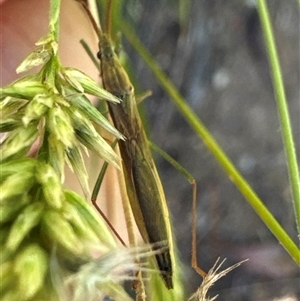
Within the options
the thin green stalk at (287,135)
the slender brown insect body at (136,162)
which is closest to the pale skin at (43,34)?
the slender brown insect body at (136,162)

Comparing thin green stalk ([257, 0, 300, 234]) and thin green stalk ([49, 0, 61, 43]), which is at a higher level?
thin green stalk ([49, 0, 61, 43])

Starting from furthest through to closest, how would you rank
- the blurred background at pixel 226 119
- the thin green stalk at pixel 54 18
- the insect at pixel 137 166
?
the blurred background at pixel 226 119 → the insect at pixel 137 166 → the thin green stalk at pixel 54 18

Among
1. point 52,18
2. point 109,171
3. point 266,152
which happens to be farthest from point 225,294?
point 52,18

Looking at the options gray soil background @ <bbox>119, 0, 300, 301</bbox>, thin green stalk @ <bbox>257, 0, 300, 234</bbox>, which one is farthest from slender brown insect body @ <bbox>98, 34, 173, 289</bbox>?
gray soil background @ <bbox>119, 0, 300, 301</bbox>

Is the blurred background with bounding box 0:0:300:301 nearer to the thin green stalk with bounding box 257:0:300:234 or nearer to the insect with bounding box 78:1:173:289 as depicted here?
the insect with bounding box 78:1:173:289

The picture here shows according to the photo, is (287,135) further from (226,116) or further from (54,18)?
(226,116)

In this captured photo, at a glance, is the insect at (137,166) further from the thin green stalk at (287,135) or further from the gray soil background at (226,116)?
the gray soil background at (226,116)
